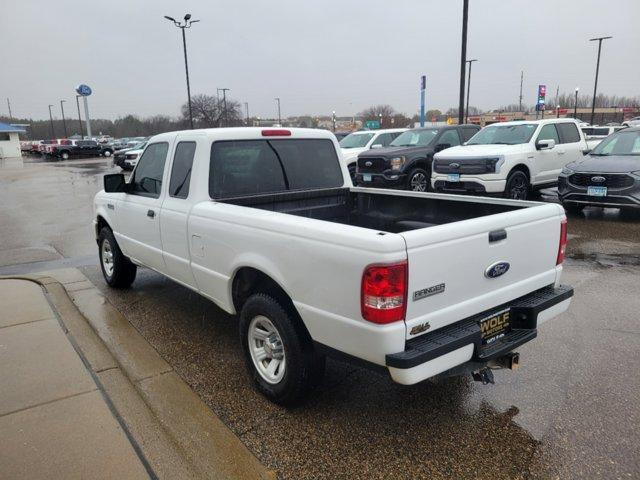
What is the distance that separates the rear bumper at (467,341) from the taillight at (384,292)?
0.71ft

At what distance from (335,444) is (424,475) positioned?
0.56 metres

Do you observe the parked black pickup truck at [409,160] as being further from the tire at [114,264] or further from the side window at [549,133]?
the tire at [114,264]

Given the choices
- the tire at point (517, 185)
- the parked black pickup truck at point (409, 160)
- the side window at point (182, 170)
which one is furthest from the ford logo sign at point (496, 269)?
the parked black pickup truck at point (409, 160)

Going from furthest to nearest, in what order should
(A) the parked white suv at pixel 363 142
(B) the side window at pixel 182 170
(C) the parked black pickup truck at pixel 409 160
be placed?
(A) the parked white suv at pixel 363 142 → (C) the parked black pickup truck at pixel 409 160 → (B) the side window at pixel 182 170

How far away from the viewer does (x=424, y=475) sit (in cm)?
266

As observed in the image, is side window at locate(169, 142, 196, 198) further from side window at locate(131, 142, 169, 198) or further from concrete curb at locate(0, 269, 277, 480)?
concrete curb at locate(0, 269, 277, 480)

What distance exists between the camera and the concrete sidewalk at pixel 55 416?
2775 mm

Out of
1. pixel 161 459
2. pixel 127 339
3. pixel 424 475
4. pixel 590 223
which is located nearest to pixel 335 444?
pixel 424 475

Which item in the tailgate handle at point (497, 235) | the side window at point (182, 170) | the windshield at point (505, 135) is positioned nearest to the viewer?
the tailgate handle at point (497, 235)

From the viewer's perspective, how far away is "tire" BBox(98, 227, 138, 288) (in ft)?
19.0

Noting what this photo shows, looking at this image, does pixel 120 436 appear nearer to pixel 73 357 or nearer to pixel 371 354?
pixel 73 357

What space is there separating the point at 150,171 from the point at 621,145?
362 inches

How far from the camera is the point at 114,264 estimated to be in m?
5.85

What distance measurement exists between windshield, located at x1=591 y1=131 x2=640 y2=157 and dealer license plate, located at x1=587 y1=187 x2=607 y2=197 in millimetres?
1280
